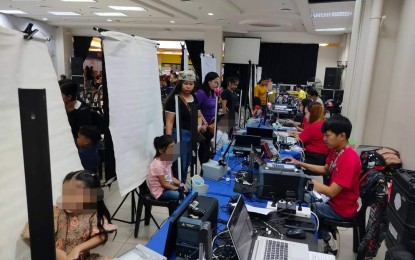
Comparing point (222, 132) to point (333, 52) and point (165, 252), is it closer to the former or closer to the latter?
point (165, 252)

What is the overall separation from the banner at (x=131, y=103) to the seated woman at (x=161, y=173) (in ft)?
0.23

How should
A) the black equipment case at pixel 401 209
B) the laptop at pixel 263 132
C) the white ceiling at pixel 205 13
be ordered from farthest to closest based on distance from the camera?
the white ceiling at pixel 205 13, the laptop at pixel 263 132, the black equipment case at pixel 401 209

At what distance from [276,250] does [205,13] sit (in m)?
8.16

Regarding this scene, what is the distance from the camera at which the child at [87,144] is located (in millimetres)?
2604

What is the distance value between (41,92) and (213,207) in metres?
1.08

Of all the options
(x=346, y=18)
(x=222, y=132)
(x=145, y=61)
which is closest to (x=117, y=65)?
(x=145, y=61)

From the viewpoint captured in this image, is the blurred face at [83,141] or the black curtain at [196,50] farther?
the black curtain at [196,50]

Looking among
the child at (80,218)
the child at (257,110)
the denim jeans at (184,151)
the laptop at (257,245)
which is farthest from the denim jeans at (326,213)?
the child at (257,110)

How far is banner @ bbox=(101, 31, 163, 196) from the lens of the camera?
2.06 metres

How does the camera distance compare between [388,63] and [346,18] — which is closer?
[388,63]

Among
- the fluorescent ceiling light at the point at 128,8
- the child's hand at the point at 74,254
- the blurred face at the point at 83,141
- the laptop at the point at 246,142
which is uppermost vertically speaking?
the fluorescent ceiling light at the point at 128,8

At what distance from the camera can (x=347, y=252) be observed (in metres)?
2.63

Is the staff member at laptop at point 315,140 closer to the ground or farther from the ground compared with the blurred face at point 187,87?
closer to the ground

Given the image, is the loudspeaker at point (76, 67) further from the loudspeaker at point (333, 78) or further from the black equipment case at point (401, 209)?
the black equipment case at point (401, 209)
